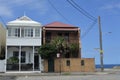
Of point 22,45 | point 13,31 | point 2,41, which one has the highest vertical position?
point 13,31

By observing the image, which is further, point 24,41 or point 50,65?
point 50,65

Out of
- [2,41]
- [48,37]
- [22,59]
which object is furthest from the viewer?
[2,41]

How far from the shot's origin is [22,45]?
51344 mm

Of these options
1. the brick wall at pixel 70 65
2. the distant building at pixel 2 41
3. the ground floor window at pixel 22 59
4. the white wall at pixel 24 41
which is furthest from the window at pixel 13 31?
the brick wall at pixel 70 65

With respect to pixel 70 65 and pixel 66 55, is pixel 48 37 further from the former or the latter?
pixel 70 65

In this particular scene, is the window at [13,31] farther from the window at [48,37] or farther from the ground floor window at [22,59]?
the window at [48,37]

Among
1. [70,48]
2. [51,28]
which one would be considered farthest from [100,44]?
[51,28]

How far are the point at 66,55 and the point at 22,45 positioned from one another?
7993 millimetres

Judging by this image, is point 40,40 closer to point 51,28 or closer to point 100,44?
point 51,28

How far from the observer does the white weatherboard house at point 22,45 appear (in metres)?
50.9

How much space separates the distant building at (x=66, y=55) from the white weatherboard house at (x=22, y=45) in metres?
1.87

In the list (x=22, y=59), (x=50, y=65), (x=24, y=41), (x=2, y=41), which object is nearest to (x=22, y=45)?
(x=24, y=41)

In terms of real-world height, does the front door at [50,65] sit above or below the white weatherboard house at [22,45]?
below

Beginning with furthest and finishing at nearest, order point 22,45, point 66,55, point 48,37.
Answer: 1. point 48,37
2. point 66,55
3. point 22,45
